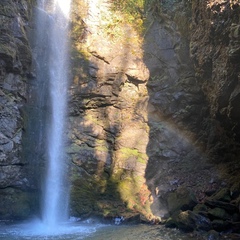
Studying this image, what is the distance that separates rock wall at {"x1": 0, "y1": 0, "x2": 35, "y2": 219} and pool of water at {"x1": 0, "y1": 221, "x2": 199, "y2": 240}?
3.14 feet

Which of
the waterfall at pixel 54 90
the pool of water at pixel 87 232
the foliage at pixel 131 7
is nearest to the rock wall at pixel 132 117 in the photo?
the waterfall at pixel 54 90

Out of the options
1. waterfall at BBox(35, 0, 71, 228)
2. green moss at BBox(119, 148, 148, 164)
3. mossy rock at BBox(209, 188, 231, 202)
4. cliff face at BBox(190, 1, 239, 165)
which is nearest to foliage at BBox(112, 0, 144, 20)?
waterfall at BBox(35, 0, 71, 228)

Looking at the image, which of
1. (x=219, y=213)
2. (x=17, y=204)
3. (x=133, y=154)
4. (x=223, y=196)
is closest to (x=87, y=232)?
(x=17, y=204)

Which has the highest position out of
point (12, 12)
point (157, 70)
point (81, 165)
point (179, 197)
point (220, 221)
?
point (12, 12)

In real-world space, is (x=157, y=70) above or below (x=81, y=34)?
below

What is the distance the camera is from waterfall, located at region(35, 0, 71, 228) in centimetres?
1167

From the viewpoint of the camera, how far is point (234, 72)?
8.43 meters

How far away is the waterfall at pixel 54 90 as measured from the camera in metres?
11.7

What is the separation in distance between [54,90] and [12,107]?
2043 mm

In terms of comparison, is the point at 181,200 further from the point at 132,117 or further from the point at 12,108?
the point at 12,108

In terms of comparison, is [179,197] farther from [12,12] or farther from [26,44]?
[12,12]

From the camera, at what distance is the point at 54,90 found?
13.4m

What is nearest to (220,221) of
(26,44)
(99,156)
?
(99,156)

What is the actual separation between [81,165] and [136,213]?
290cm
